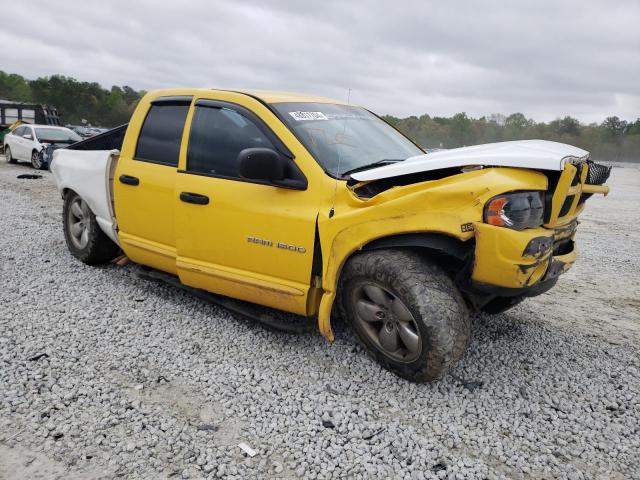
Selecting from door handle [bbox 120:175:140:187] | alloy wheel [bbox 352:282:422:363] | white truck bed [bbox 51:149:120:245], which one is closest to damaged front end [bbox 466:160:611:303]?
Answer: alloy wheel [bbox 352:282:422:363]

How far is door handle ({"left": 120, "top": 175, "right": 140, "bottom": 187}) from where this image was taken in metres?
4.08

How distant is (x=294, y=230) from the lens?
315 centimetres

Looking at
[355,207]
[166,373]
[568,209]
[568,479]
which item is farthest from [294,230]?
[568,479]

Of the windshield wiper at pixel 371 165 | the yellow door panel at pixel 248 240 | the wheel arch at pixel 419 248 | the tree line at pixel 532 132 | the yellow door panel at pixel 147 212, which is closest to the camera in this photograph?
the wheel arch at pixel 419 248

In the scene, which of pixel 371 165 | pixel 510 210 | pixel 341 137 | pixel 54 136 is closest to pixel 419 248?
pixel 510 210

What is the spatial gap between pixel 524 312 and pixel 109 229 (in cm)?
378

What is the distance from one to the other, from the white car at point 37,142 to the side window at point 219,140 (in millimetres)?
13404

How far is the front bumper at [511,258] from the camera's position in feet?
8.46

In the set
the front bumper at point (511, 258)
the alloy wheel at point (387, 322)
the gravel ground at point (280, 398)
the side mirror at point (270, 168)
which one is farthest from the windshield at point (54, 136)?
the front bumper at point (511, 258)

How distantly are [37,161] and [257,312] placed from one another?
14.6m

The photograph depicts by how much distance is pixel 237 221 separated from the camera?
339cm

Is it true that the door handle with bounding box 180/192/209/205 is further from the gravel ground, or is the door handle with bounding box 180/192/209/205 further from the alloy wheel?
the alloy wheel

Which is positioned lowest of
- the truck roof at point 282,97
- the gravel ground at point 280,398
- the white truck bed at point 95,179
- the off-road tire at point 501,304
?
the gravel ground at point 280,398

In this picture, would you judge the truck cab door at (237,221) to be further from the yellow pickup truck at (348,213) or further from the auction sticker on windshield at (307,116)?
the auction sticker on windshield at (307,116)
